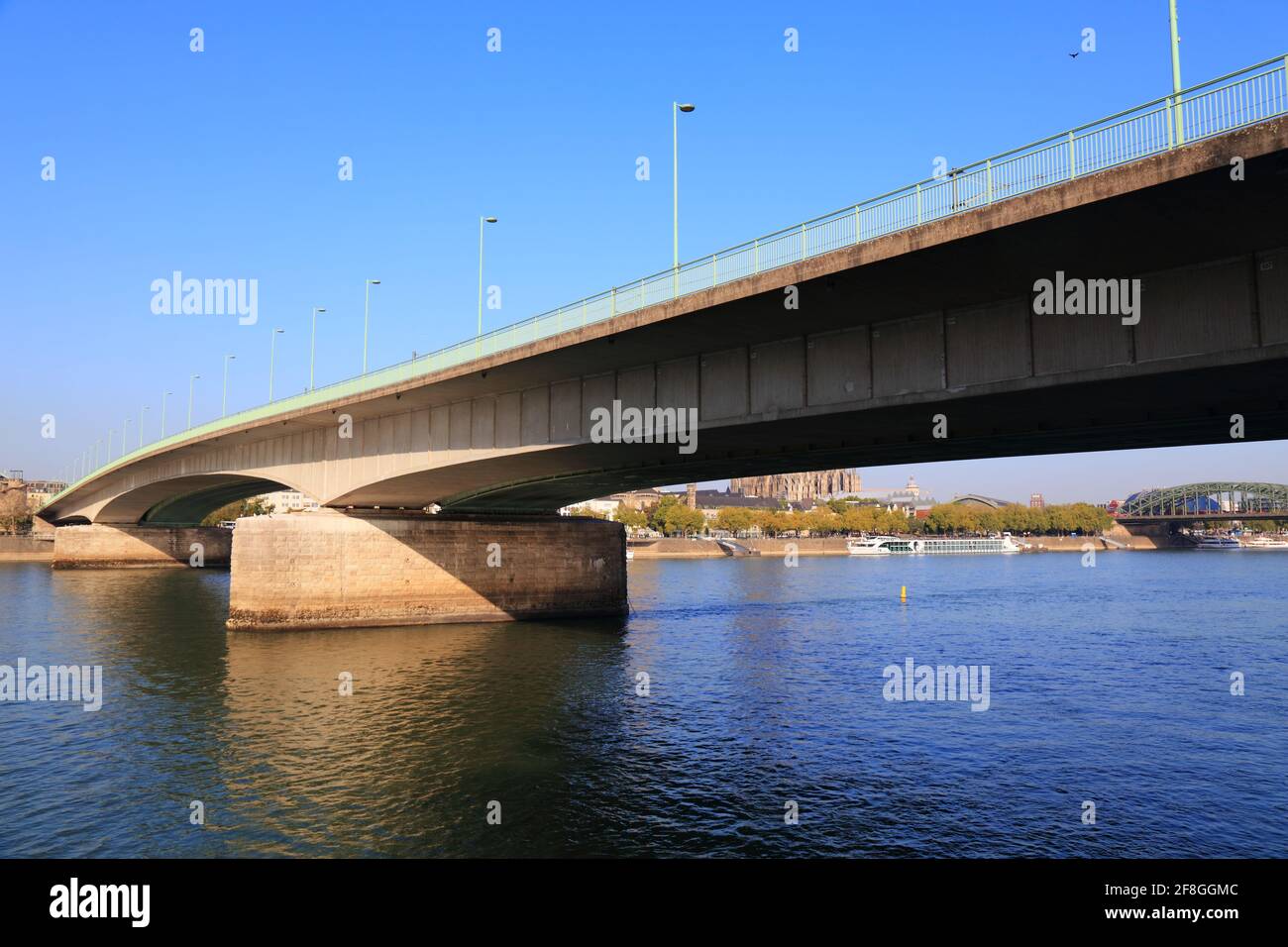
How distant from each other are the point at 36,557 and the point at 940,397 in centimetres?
12344

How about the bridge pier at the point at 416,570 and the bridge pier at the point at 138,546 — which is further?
the bridge pier at the point at 138,546

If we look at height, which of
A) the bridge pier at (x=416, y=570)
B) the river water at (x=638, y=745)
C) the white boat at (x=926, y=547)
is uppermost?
the bridge pier at (x=416, y=570)

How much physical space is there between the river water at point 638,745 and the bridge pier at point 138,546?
52.2 meters

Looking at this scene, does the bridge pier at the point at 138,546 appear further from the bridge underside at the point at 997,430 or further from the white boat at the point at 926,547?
the white boat at the point at 926,547

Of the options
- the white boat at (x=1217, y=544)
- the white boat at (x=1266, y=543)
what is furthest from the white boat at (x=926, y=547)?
the white boat at (x=1266, y=543)

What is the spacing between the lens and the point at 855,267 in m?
17.3

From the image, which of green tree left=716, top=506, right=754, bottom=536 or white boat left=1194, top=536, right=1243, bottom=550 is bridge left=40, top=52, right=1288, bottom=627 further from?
white boat left=1194, top=536, right=1243, bottom=550

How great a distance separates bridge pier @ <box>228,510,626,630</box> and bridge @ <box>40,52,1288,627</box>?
11cm

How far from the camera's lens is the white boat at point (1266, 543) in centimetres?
18450

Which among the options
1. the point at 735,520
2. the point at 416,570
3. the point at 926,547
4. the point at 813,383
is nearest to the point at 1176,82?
the point at 813,383

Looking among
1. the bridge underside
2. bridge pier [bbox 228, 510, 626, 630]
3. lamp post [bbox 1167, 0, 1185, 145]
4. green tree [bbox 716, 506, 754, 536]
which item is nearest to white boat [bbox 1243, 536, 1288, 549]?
green tree [bbox 716, 506, 754, 536]
